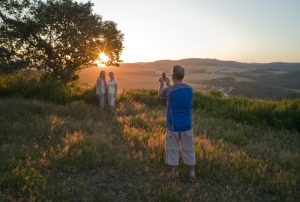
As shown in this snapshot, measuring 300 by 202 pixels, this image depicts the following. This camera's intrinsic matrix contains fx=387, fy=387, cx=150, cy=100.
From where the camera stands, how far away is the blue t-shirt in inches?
305

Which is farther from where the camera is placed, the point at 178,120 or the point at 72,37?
the point at 72,37

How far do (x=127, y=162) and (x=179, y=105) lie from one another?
2.12 meters

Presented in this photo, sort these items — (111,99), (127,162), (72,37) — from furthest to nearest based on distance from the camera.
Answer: (72,37) → (111,99) → (127,162)

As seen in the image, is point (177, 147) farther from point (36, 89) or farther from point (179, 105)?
point (36, 89)

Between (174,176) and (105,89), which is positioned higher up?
(105,89)

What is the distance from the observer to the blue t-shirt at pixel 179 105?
773cm

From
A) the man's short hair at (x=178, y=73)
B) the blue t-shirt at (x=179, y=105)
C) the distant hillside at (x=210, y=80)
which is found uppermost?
the man's short hair at (x=178, y=73)

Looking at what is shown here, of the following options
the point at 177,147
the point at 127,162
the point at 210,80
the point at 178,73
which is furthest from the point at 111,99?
the point at 210,80

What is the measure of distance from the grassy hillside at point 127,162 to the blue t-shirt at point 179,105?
4.00 feet

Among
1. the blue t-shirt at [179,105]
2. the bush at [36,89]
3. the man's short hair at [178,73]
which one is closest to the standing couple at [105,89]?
the bush at [36,89]

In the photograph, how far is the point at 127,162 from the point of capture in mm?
9000

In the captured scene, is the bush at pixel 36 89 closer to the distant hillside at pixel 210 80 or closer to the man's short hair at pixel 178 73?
the distant hillside at pixel 210 80

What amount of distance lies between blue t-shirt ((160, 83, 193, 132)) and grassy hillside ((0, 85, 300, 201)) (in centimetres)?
122

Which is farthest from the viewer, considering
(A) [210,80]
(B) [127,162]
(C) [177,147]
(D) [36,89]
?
(A) [210,80]
